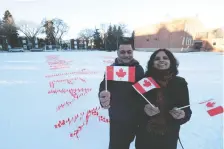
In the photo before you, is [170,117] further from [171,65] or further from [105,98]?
[105,98]

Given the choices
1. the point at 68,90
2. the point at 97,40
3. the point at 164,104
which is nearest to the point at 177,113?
the point at 164,104

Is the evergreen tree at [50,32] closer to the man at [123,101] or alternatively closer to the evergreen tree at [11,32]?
the evergreen tree at [11,32]

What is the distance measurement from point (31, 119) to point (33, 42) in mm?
53724

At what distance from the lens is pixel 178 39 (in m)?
29.8

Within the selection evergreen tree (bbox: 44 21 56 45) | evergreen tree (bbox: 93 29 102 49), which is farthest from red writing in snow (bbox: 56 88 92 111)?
evergreen tree (bbox: 44 21 56 45)

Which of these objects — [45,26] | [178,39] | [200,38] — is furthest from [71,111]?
[45,26]

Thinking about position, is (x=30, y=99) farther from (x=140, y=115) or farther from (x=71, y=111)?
(x=140, y=115)

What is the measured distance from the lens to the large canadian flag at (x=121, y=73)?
1730mm

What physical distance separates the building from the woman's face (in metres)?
29.3

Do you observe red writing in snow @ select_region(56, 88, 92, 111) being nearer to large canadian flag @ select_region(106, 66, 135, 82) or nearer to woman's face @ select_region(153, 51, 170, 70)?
large canadian flag @ select_region(106, 66, 135, 82)

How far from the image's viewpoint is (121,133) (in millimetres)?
1894

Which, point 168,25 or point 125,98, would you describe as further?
point 168,25

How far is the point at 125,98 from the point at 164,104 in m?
0.40

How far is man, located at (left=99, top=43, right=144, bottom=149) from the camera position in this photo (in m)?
1.77
